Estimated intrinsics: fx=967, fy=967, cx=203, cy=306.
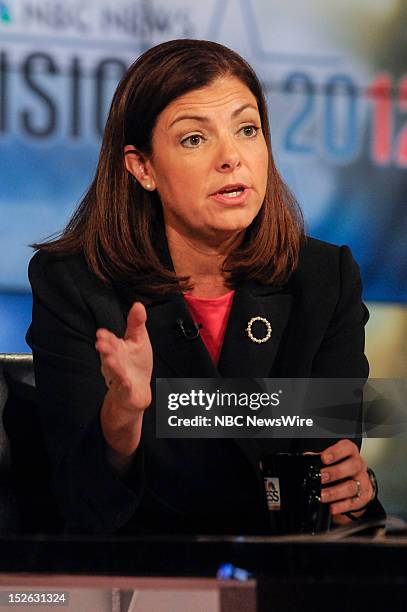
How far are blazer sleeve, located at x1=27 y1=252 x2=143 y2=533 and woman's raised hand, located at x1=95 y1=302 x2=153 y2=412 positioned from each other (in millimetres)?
164

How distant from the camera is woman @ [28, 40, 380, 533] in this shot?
1352 millimetres

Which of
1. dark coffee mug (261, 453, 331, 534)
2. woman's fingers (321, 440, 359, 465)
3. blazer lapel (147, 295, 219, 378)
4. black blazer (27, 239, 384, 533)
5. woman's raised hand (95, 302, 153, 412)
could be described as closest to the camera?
woman's raised hand (95, 302, 153, 412)

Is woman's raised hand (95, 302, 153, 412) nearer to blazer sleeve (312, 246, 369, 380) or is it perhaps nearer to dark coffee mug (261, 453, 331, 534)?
dark coffee mug (261, 453, 331, 534)

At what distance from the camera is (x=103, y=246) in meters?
1.42

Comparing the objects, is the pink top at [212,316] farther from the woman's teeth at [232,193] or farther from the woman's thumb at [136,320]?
the woman's thumb at [136,320]

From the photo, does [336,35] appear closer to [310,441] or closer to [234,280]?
[234,280]

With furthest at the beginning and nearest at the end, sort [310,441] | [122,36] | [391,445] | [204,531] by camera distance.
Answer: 1. [122,36]
2. [391,445]
3. [310,441]
4. [204,531]

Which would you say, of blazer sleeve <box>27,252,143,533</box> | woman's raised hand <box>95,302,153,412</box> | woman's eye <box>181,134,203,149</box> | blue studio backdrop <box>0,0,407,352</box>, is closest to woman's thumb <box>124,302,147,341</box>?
woman's raised hand <box>95,302,153,412</box>

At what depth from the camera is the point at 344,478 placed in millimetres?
1178

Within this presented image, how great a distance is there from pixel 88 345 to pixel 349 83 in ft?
3.46

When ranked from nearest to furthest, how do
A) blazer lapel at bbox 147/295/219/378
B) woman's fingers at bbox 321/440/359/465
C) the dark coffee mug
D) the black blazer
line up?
the dark coffee mug, woman's fingers at bbox 321/440/359/465, the black blazer, blazer lapel at bbox 147/295/219/378

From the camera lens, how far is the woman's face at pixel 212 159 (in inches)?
55.8

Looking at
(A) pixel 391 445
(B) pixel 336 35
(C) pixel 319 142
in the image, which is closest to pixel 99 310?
(A) pixel 391 445

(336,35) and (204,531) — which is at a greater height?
(336,35)
